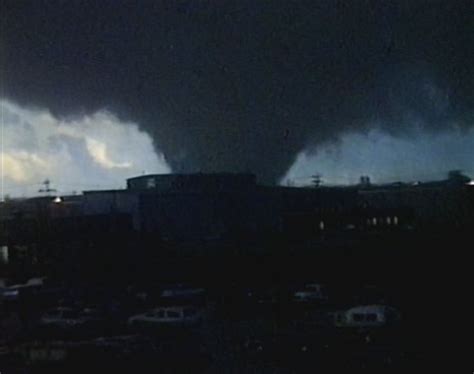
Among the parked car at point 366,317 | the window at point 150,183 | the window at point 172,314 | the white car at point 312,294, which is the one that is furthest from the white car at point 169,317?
the window at point 150,183

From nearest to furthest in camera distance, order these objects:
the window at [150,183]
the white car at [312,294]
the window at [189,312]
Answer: the window at [189,312], the white car at [312,294], the window at [150,183]

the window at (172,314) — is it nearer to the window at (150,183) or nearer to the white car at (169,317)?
the white car at (169,317)

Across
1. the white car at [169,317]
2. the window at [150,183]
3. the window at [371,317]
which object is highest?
the window at [150,183]

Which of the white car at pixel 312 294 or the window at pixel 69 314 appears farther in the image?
the white car at pixel 312 294

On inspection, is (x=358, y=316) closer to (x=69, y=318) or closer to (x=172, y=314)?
(x=172, y=314)

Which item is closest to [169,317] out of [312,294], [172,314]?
[172,314]

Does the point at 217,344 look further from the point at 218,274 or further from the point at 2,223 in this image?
the point at 2,223

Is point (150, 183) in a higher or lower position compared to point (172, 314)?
higher
